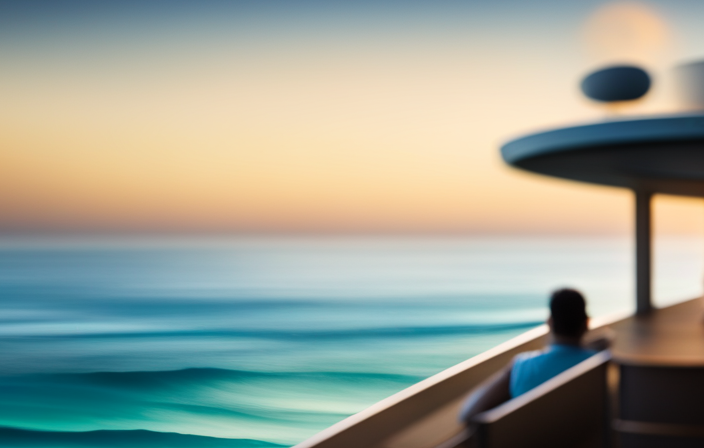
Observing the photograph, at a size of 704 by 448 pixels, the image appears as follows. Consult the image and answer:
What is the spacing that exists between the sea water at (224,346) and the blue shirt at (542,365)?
291mm

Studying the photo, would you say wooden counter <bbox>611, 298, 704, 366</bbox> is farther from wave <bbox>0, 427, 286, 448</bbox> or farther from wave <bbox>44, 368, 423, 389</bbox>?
wave <bbox>44, 368, 423, 389</bbox>

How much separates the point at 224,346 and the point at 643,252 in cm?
1891

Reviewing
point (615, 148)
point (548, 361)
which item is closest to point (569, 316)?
point (548, 361)

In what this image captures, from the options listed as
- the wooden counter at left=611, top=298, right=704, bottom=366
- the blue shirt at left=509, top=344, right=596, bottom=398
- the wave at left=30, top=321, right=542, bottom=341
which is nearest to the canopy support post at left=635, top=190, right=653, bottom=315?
the wooden counter at left=611, top=298, right=704, bottom=366

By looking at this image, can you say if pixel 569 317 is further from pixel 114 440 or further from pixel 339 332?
pixel 339 332

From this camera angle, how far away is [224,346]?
79.3ft

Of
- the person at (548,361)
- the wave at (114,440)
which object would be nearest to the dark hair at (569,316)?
the person at (548,361)

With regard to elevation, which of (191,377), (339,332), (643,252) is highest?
(643,252)

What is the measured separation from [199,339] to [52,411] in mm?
10576

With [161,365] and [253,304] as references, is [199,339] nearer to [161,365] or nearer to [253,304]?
[161,365]

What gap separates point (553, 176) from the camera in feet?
19.1

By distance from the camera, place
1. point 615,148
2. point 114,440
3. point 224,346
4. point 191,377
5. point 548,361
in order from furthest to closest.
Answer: point 224,346
point 191,377
point 114,440
point 615,148
point 548,361

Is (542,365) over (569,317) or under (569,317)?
under

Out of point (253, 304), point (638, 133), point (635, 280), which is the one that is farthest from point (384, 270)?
point (638, 133)
